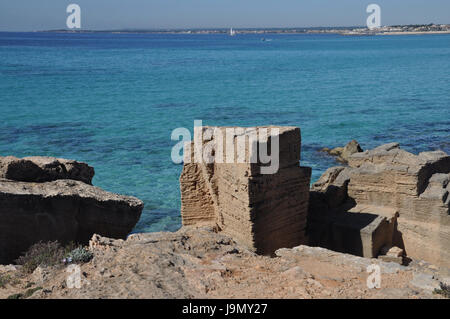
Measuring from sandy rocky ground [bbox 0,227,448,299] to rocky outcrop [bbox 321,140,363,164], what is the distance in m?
12.0

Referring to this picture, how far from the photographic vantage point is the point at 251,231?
7.11 meters

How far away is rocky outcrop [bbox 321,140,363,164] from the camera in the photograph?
18906 millimetres

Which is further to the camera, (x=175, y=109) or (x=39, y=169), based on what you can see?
(x=175, y=109)

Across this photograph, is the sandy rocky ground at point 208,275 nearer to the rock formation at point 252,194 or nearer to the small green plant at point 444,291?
the small green plant at point 444,291

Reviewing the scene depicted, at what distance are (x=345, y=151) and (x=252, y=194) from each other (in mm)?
13152

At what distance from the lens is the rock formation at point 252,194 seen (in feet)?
23.1

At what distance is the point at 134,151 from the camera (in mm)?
22484

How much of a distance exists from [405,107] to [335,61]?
3880cm

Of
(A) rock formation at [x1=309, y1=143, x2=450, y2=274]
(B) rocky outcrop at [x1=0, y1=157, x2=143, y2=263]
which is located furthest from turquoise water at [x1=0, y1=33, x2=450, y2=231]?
(A) rock formation at [x1=309, y1=143, x2=450, y2=274]

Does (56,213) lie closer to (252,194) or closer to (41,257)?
(41,257)

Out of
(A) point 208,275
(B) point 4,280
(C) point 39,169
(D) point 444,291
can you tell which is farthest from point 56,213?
(D) point 444,291

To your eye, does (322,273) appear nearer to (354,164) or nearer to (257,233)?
(257,233)

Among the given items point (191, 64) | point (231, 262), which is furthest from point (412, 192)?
point (191, 64)

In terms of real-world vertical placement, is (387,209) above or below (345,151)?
above
